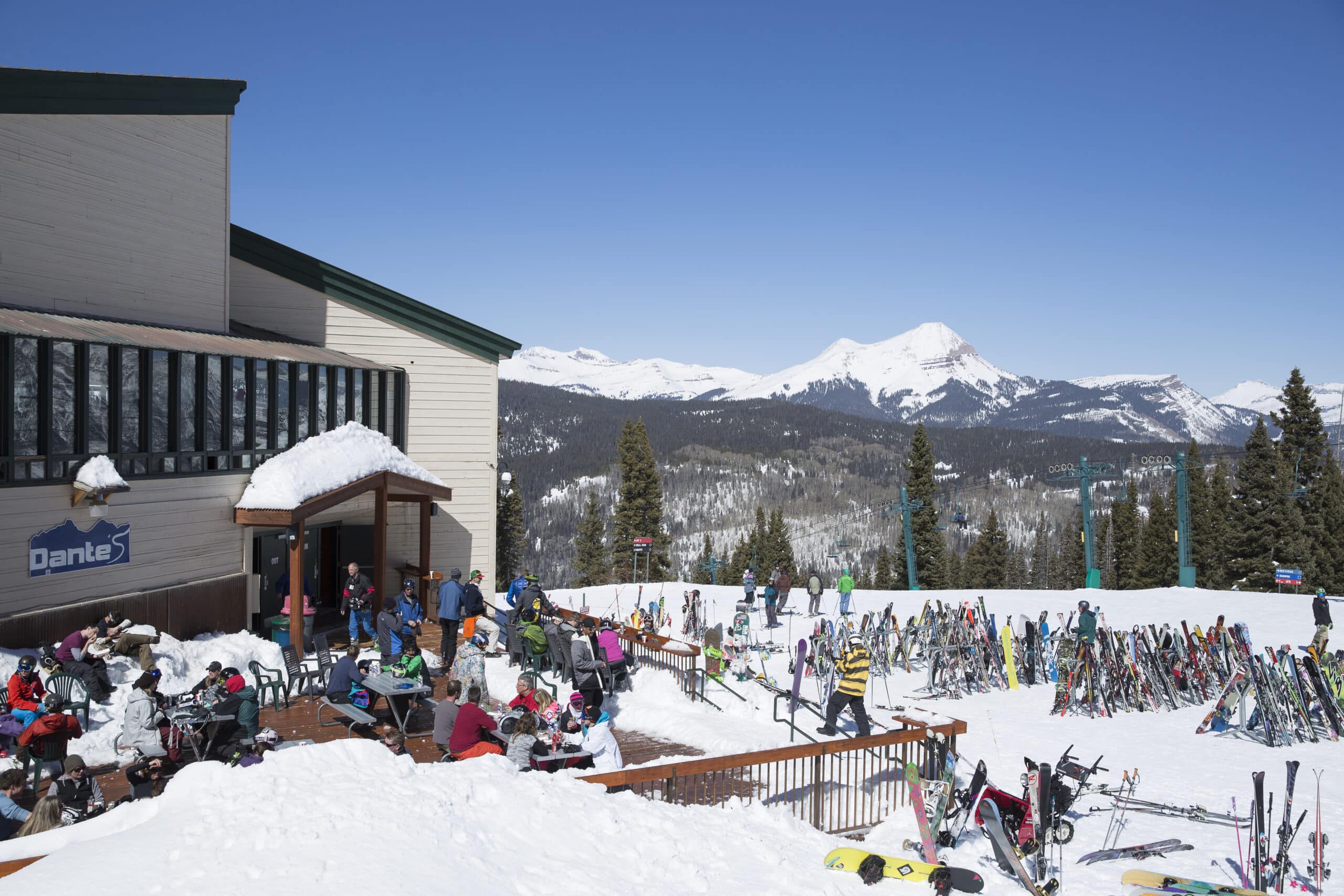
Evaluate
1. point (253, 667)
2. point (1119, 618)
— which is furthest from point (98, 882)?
point (1119, 618)

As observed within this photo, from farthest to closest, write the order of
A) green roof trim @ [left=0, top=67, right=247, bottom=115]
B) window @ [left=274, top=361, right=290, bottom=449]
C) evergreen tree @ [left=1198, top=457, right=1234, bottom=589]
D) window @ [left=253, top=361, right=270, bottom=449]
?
evergreen tree @ [left=1198, top=457, right=1234, bottom=589] < window @ [left=274, top=361, right=290, bottom=449] < window @ [left=253, top=361, right=270, bottom=449] < green roof trim @ [left=0, top=67, right=247, bottom=115]

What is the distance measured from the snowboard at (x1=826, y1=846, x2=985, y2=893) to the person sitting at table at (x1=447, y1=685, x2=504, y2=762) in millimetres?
3553

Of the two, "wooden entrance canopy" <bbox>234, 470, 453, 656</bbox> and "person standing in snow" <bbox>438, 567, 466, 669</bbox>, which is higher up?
"wooden entrance canopy" <bbox>234, 470, 453, 656</bbox>

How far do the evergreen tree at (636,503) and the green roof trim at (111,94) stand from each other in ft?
127

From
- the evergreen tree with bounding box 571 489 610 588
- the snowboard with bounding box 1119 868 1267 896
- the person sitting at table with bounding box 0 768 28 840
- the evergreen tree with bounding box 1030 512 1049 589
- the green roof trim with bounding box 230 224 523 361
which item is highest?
the green roof trim with bounding box 230 224 523 361

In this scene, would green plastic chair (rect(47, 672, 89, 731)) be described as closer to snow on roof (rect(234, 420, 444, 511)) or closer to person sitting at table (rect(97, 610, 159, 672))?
person sitting at table (rect(97, 610, 159, 672))

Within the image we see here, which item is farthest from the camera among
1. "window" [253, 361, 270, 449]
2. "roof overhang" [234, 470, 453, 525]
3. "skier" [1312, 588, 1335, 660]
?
"skier" [1312, 588, 1335, 660]

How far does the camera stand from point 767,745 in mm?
11695

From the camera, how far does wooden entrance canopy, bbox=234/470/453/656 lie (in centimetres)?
1492

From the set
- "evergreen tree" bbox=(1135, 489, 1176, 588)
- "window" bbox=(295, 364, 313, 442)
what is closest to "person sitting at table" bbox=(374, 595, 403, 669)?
"window" bbox=(295, 364, 313, 442)

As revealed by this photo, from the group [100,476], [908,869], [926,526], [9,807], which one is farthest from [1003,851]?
[926,526]

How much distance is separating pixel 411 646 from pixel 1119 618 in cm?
2007

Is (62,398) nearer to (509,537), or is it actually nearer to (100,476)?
(100,476)

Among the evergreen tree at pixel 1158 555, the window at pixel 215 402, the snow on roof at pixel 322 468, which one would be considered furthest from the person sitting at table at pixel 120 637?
the evergreen tree at pixel 1158 555
